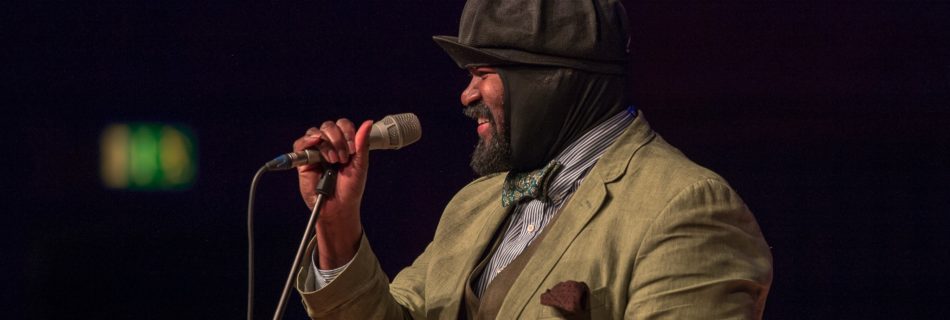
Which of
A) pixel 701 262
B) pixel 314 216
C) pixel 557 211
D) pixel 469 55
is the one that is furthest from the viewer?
pixel 469 55

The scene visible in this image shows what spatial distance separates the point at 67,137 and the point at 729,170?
1761 millimetres

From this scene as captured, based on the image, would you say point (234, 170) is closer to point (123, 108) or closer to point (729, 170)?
point (123, 108)

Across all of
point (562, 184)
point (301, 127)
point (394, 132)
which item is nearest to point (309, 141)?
point (394, 132)

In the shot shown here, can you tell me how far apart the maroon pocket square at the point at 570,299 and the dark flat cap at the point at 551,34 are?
1.52ft

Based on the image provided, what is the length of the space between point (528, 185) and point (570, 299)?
1.20 feet

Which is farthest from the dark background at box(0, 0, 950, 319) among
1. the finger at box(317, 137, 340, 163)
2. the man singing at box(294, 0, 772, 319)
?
the finger at box(317, 137, 340, 163)

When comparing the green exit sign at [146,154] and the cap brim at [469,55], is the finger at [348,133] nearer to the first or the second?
the cap brim at [469,55]

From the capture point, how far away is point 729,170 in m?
3.04

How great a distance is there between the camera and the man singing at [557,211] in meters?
1.99

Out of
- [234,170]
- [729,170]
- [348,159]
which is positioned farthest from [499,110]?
[234,170]

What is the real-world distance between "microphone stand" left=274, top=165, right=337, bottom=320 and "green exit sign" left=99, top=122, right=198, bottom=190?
1194 mm

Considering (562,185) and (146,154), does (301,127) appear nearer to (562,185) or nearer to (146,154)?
(146,154)

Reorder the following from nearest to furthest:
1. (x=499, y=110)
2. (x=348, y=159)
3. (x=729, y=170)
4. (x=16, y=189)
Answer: (x=348, y=159), (x=499, y=110), (x=729, y=170), (x=16, y=189)

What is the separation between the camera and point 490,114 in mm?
2336
